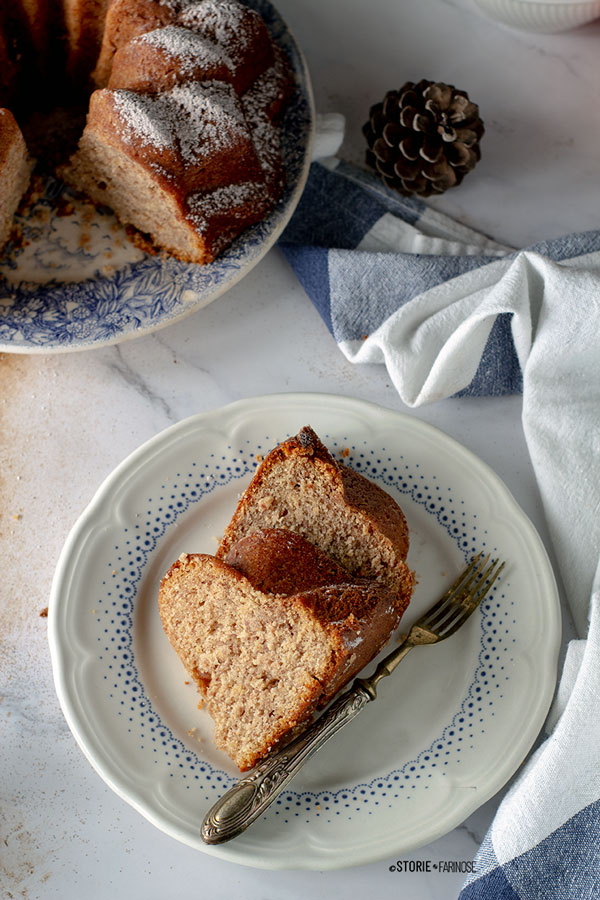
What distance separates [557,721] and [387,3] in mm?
→ 2270

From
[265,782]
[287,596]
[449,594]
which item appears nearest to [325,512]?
[287,596]

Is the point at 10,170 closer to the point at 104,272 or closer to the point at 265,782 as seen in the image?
the point at 104,272

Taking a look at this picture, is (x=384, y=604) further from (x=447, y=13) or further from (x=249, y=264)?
(x=447, y=13)

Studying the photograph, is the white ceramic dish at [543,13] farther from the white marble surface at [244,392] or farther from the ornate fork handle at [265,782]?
the ornate fork handle at [265,782]

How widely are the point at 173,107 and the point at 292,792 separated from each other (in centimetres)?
181

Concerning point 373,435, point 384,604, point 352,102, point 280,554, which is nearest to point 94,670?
point 280,554

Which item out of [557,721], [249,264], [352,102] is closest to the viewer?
[557,721]

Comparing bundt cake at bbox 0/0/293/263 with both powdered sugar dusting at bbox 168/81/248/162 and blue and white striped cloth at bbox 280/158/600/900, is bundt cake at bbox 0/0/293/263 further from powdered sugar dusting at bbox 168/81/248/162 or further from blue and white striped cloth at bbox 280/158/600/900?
blue and white striped cloth at bbox 280/158/600/900

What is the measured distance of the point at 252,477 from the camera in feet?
8.55

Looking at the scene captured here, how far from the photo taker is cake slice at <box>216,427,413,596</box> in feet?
7.83

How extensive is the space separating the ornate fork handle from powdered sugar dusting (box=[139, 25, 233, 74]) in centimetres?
170

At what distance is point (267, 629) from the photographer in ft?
7.56

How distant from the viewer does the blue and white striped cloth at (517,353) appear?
2338 millimetres

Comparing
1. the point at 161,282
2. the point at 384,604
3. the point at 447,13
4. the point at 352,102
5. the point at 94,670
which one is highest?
the point at 447,13
